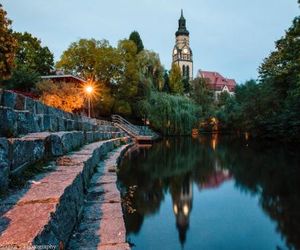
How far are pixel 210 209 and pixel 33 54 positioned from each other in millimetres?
31204

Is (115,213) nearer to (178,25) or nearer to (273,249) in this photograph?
(273,249)

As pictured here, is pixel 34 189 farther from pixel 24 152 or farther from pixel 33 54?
pixel 33 54

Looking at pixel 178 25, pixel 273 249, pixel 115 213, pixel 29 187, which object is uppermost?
pixel 178 25

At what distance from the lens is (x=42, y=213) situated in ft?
7.55

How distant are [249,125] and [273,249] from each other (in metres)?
34.0

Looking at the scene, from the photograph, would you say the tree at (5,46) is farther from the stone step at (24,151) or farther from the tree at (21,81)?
the stone step at (24,151)

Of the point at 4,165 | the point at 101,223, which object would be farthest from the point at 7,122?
the point at 101,223

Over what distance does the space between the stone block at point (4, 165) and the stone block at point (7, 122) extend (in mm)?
950

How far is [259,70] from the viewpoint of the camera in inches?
1198

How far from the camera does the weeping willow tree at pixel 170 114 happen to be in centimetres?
3275

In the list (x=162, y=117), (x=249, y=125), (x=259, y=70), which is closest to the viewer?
(x=259, y=70)

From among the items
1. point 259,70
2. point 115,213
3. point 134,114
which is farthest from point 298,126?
point 115,213

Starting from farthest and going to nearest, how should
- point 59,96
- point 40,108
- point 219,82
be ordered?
1. point 219,82
2. point 59,96
3. point 40,108

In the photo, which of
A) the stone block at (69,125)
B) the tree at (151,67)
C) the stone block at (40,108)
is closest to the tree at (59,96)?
the stone block at (69,125)
